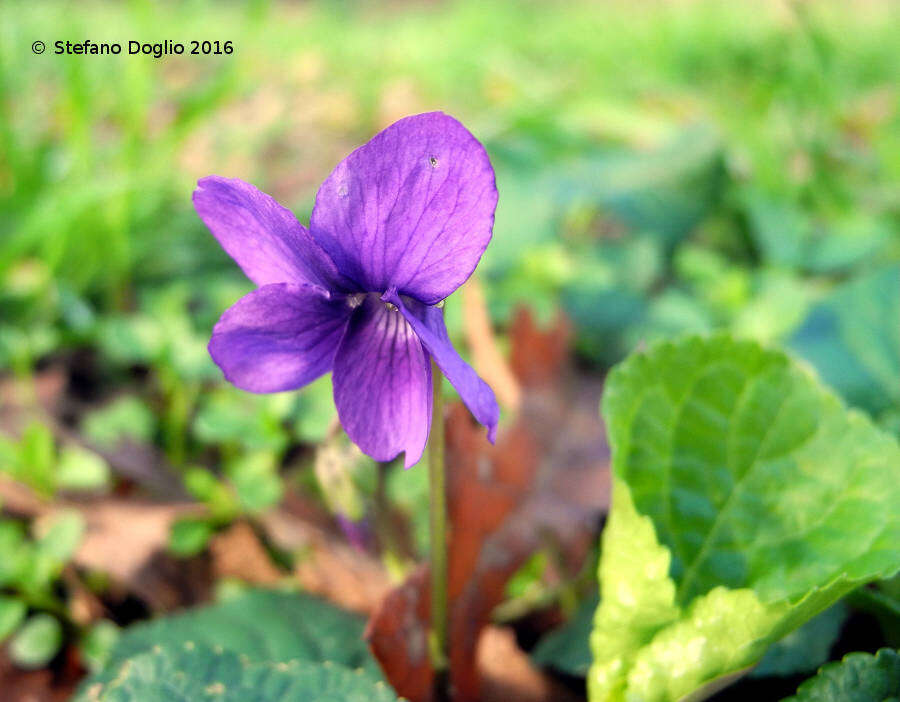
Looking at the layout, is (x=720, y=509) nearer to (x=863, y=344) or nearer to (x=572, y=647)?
(x=572, y=647)

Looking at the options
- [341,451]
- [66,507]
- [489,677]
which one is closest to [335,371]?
[341,451]

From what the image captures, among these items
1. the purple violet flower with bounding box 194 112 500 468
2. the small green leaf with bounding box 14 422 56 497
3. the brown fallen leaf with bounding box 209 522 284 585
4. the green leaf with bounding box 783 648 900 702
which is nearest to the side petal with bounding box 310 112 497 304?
the purple violet flower with bounding box 194 112 500 468

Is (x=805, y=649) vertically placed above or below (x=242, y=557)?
below

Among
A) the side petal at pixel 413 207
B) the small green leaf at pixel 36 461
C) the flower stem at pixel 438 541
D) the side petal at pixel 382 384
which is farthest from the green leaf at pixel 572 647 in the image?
→ the small green leaf at pixel 36 461

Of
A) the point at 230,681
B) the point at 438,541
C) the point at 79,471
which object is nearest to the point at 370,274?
the point at 438,541

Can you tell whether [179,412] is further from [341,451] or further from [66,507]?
[341,451]

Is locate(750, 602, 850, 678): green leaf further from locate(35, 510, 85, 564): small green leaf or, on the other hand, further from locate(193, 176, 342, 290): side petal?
locate(35, 510, 85, 564): small green leaf
